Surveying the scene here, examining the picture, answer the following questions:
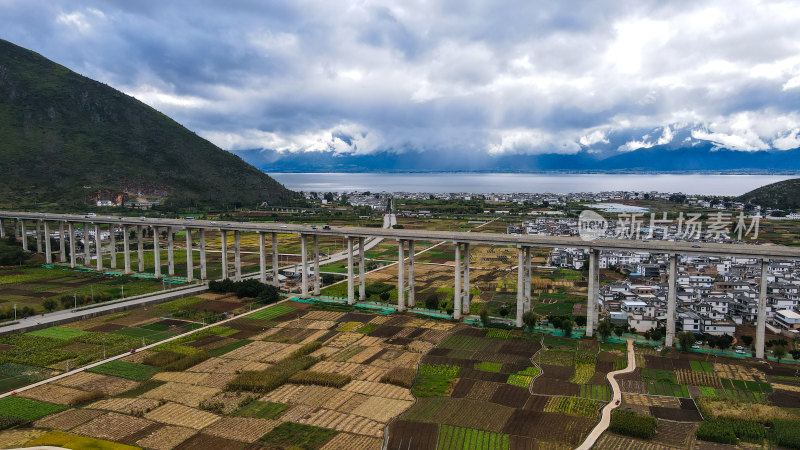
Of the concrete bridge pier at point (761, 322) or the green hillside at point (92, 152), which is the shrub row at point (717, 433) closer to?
the concrete bridge pier at point (761, 322)

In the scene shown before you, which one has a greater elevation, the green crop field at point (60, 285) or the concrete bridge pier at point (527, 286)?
the concrete bridge pier at point (527, 286)

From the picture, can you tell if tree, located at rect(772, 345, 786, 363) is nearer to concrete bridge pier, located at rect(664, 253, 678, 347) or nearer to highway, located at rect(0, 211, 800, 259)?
concrete bridge pier, located at rect(664, 253, 678, 347)

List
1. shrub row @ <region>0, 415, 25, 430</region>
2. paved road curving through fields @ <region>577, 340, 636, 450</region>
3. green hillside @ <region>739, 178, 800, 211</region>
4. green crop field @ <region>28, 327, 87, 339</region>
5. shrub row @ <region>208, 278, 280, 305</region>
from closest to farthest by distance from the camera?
paved road curving through fields @ <region>577, 340, 636, 450</region>, shrub row @ <region>0, 415, 25, 430</region>, green crop field @ <region>28, 327, 87, 339</region>, shrub row @ <region>208, 278, 280, 305</region>, green hillside @ <region>739, 178, 800, 211</region>

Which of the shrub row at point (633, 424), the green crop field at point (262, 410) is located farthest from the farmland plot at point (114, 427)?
the shrub row at point (633, 424)

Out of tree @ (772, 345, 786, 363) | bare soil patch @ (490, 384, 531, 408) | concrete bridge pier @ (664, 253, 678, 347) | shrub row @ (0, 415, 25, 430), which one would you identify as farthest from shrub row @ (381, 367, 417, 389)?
tree @ (772, 345, 786, 363)

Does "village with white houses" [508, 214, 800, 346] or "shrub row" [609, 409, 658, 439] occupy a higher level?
"village with white houses" [508, 214, 800, 346]

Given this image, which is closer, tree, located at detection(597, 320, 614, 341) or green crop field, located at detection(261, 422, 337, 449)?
green crop field, located at detection(261, 422, 337, 449)

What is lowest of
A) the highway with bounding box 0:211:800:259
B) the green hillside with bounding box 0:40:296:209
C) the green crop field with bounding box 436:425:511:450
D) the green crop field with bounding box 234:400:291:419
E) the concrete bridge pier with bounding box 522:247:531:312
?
the green crop field with bounding box 436:425:511:450
